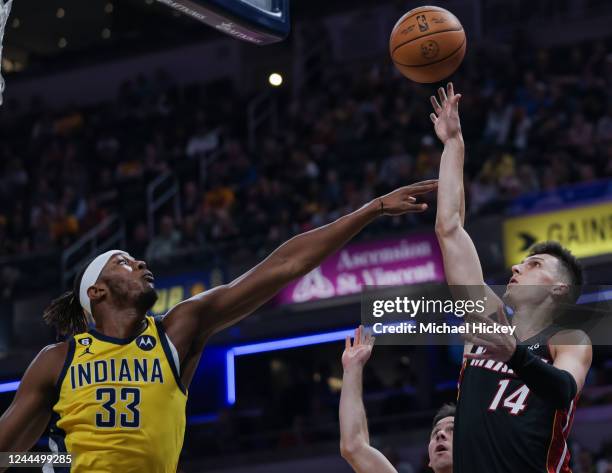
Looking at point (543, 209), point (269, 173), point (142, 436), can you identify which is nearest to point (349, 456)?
point (142, 436)

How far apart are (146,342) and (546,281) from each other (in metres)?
1.52

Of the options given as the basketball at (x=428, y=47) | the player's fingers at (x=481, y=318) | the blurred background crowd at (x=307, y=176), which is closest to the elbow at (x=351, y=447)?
the player's fingers at (x=481, y=318)

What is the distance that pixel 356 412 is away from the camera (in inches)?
190

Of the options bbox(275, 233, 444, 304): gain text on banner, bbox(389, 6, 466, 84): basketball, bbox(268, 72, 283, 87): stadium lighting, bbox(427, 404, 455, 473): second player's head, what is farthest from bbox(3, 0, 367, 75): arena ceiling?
bbox(427, 404, 455, 473): second player's head

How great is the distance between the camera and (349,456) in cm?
495

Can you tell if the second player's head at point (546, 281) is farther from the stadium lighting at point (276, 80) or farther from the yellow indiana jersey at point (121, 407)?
the stadium lighting at point (276, 80)

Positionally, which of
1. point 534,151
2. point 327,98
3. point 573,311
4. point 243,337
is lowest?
point 243,337

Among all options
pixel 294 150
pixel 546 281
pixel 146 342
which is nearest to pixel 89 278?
pixel 146 342

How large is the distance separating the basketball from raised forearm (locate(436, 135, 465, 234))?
1.47m

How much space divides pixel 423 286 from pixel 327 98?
22.0 feet

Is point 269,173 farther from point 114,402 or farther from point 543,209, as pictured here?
point 114,402

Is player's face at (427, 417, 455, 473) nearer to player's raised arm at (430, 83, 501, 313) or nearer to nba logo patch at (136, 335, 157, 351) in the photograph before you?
player's raised arm at (430, 83, 501, 313)

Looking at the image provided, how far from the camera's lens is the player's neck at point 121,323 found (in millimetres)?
4543

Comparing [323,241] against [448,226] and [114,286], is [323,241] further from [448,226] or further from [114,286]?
[114,286]
